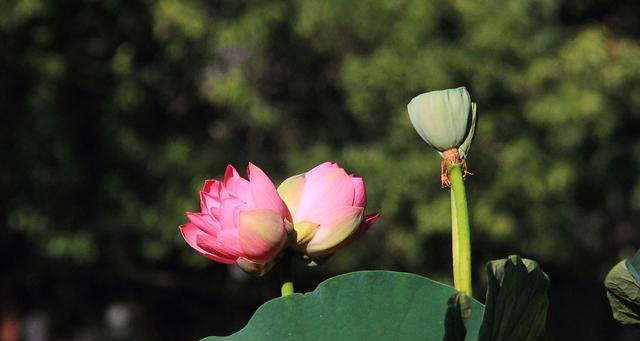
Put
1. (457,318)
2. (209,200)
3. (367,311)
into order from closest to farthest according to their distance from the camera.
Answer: (457,318), (367,311), (209,200)

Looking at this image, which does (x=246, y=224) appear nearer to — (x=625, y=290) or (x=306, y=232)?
(x=306, y=232)

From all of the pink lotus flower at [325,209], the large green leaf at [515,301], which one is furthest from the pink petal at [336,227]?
the large green leaf at [515,301]

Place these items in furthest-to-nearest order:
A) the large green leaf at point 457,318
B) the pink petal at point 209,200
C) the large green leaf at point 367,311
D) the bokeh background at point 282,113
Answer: the bokeh background at point 282,113
the pink petal at point 209,200
the large green leaf at point 367,311
the large green leaf at point 457,318

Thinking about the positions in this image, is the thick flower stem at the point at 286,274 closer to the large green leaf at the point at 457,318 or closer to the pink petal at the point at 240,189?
the pink petal at the point at 240,189

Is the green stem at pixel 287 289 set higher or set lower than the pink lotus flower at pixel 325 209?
lower

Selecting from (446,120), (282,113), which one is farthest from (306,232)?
(282,113)

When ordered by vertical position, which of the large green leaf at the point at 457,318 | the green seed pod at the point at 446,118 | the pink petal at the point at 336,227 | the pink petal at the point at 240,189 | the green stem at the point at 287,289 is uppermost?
the pink petal at the point at 240,189

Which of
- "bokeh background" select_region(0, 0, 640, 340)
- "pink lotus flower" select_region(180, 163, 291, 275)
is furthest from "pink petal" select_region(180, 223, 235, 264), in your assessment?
"bokeh background" select_region(0, 0, 640, 340)

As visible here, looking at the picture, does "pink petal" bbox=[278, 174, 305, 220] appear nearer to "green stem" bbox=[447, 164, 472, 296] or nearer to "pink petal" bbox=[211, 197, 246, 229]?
"pink petal" bbox=[211, 197, 246, 229]
